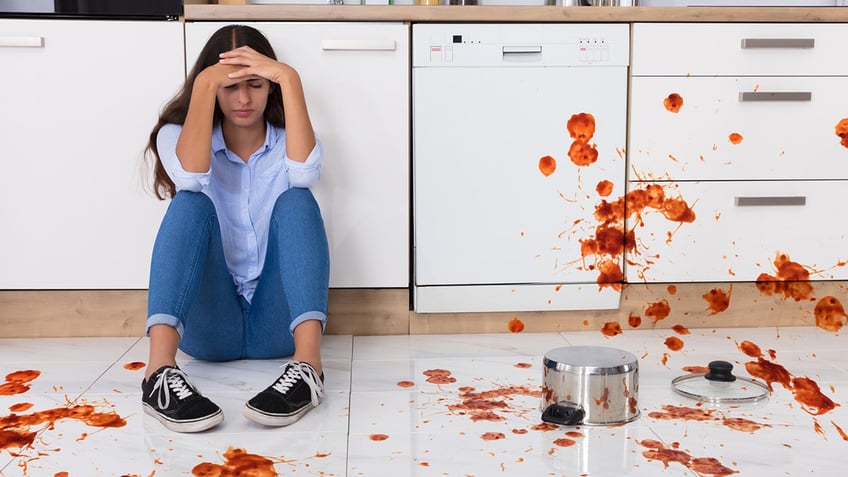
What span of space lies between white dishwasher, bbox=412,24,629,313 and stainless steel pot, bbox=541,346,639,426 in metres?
0.71

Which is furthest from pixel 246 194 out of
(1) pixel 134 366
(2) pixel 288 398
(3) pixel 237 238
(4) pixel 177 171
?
(2) pixel 288 398

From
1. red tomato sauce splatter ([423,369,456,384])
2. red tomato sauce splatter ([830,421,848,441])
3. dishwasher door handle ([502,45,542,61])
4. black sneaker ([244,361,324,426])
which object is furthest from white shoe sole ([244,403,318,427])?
dishwasher door handle ([502,45,542,61])

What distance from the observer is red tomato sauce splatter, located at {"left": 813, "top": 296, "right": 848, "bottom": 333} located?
250 cm

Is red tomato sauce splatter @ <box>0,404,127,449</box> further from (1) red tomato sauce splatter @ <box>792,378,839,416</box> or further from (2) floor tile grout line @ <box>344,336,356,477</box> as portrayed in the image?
(1) red tomato sauce splatter @ <box>792,378,839,416</box>

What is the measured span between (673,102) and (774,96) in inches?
10.6

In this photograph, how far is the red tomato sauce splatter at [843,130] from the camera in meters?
2.39

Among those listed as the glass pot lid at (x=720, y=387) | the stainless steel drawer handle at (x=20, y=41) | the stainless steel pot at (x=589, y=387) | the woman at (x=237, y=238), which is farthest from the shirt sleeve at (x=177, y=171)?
the glass pot lid at (x=720, y=387)

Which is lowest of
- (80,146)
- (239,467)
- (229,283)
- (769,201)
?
(239,467)

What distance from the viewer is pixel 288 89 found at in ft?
6.50

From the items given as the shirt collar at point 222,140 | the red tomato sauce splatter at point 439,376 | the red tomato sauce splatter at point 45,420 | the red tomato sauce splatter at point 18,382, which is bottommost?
the red tomato sauce splatter at point 45,420

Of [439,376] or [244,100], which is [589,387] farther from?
[244,100]

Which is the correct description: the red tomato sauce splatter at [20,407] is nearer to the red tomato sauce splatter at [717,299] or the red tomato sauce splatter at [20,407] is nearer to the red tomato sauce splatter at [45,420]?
the red tomato sauce splatter at [45,420]

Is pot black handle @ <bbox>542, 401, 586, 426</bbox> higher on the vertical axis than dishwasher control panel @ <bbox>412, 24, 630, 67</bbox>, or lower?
lower

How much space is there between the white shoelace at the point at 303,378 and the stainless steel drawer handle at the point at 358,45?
881mm
